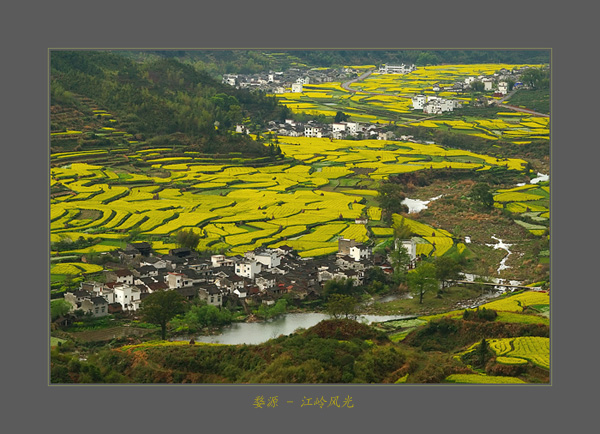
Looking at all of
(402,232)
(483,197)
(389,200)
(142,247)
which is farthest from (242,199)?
(483,197)

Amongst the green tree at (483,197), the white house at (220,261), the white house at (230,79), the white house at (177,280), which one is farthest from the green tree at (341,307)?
the white house at (230,79)

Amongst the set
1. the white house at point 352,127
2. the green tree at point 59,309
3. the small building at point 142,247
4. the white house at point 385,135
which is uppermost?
the white house at point 352,127

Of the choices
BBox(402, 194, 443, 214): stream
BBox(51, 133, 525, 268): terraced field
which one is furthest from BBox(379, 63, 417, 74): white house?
BBox(402, 194, 443, 214): stream

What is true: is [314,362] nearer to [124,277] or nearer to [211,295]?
[211,295]

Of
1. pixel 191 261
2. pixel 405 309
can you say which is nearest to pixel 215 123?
pixel 191 261

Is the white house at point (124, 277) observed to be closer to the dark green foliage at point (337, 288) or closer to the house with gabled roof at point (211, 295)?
the house with gabled roof at point (211, 295)

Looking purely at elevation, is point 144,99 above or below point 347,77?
below
